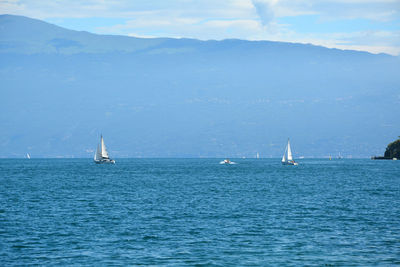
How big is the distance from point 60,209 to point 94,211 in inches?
169

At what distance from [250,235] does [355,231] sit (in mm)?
8367

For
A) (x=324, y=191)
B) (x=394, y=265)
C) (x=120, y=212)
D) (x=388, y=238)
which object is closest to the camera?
(x=394, y=265)

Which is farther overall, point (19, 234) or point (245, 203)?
point (245, 203)

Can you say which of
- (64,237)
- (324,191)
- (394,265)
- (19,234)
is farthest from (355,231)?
(324,191)

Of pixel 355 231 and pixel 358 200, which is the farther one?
pixel 358 200

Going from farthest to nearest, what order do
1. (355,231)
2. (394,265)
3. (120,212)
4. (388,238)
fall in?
(120,212)
(355,231)
(388,238)
(394,265)

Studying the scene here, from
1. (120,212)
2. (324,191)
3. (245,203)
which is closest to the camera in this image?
(120,212)

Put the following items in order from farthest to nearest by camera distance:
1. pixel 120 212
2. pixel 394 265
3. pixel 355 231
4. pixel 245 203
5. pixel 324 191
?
pixel 324 191, pixel 245 203, pixel 120 212, pixel 355 231, pixel 394 265

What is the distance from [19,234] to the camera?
4706cm

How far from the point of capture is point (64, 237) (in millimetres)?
45750

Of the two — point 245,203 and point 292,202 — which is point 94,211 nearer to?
point 245,203

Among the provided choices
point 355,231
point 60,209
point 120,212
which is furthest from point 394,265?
point 60,209

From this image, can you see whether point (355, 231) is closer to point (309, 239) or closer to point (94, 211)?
point (309, 239)

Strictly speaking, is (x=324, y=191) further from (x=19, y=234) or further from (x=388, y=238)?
(x=19, y=234)
